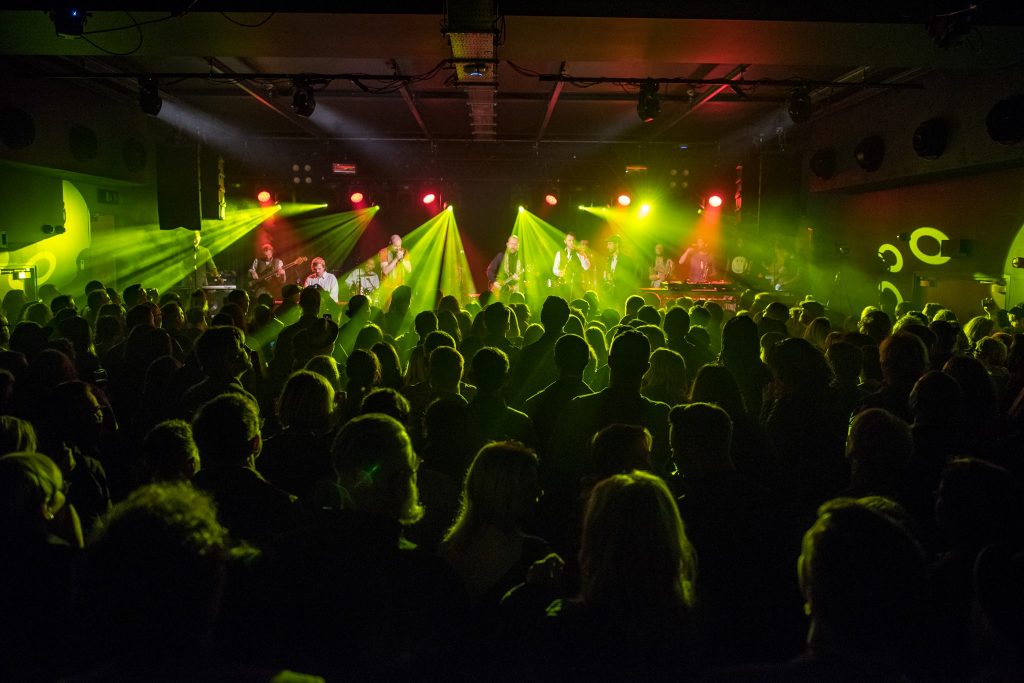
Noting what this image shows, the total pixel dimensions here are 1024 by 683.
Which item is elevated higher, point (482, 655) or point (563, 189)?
point (563, 189)

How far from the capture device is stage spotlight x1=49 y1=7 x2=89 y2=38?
5742 mm

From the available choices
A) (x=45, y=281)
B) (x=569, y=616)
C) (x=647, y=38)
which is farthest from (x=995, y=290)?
(x=45, y=281)

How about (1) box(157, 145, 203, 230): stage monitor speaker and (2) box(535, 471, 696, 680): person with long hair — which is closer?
(2) box(535, 471, 696, 680): person with long hair

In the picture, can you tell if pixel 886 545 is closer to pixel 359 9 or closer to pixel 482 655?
pixel 482 655

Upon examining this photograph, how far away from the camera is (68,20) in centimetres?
578

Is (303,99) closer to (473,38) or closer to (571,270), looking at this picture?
(473,38)

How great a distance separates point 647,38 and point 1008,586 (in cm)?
641

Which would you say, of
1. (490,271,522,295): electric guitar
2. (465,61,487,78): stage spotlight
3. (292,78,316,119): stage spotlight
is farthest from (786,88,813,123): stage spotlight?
(490,271,522,295): electric guitar

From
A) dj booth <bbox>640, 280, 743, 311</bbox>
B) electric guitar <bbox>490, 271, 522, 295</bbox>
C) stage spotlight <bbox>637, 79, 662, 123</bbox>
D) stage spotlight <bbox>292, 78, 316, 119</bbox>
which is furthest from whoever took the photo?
electric guitar <bbox>490, 271, 522, 295</bbox>

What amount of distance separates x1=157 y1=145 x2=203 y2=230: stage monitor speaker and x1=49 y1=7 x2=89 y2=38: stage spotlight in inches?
201

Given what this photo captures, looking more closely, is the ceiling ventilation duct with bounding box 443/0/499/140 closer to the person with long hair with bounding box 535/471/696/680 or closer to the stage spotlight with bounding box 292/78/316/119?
the stage spotlight with bounding box 292/78/316/119

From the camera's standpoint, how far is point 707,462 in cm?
236

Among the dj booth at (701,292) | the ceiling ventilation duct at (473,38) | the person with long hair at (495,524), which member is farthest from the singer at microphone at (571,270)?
the person with long hair at (495,524)

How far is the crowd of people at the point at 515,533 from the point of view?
1.43 metres
